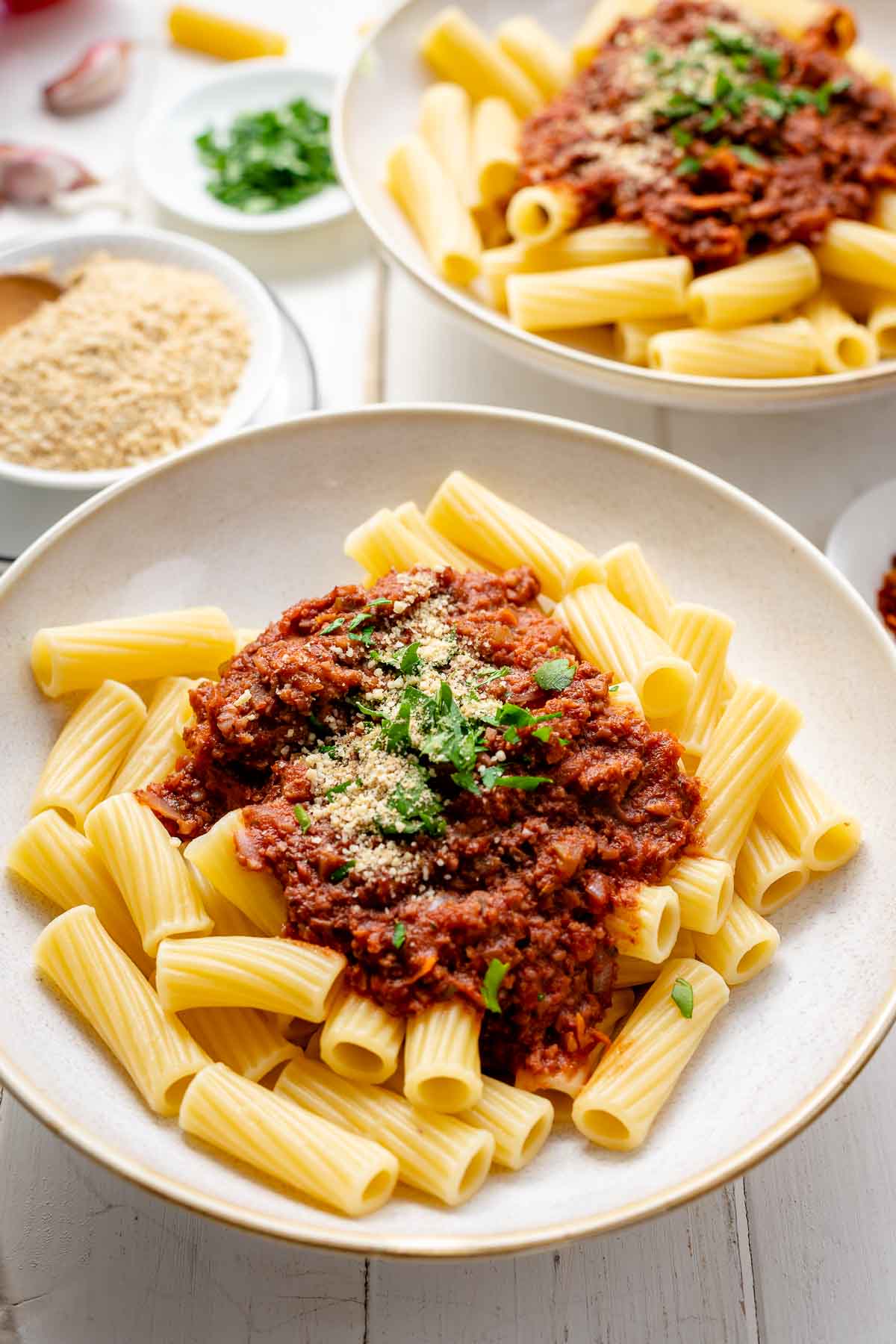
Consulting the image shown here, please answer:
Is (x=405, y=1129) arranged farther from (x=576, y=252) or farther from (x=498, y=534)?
(x=576, y=252)

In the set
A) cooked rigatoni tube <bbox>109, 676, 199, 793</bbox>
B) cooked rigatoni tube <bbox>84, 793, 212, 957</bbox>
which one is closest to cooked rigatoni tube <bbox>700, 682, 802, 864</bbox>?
cooked rigatoni tube <bbox>84, 793, 212, 957</bbox>

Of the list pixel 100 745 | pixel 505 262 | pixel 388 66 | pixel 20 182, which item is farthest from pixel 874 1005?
pixel 20 182

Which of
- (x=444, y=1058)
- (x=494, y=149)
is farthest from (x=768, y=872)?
(x=494, y=149)

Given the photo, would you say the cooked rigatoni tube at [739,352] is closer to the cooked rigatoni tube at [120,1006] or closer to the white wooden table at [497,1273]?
the white wooden table at [497,1273]

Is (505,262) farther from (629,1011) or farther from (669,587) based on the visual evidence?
(629,1011)

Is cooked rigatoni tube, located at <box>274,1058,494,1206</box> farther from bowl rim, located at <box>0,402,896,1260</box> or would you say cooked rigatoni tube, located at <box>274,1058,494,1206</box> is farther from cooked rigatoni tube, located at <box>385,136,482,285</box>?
cooked rigatoni tube, located at <box>385,136,482,285</box>

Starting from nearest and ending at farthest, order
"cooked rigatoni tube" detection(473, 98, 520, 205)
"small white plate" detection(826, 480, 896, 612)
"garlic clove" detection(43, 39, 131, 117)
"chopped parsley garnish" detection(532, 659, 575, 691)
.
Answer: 1. "chopped parsley garnish" detection(532, 659, 575, 691)
2. "small white plate" detection(826, 480, 896, 612)
3. "cooked rigatoni tube" detection(473, 98, 520, 205)
4. "garlic clove" detection(43, 39, 131, 117)

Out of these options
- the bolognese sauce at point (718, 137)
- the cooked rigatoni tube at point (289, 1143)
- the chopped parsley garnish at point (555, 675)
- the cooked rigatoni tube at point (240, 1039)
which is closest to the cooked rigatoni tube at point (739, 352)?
the bolognese sauce at point (718, 137)
